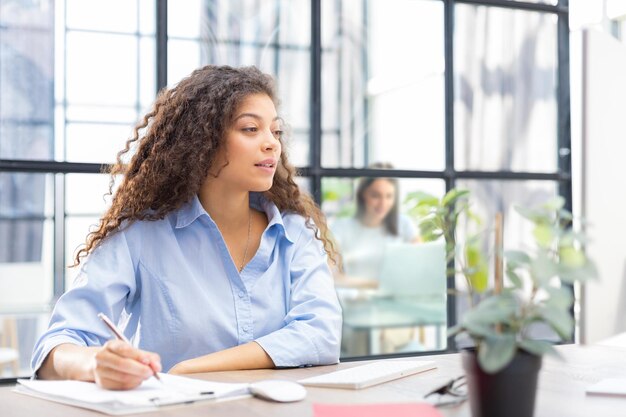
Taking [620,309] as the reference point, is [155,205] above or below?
above

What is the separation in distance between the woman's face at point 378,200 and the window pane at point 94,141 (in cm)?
94

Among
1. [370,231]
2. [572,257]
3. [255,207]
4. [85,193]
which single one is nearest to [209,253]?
[255,207]

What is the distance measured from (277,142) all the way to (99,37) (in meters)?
0.99

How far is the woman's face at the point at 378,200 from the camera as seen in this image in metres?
3.06

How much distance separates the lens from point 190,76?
2098 millimetres

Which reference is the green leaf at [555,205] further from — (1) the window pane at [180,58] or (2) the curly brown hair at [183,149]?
(1) the window pane at [180,58]

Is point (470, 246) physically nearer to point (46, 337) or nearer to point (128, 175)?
point (46, 337)

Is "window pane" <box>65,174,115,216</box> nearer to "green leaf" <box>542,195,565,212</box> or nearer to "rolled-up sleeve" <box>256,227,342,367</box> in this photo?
"rolled-up sleeve" <box>256,227,342,367</box>

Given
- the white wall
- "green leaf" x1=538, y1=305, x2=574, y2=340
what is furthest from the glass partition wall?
"green leaf" x1=538, y1=305, x2=574, y2=340

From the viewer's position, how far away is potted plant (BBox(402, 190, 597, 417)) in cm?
89

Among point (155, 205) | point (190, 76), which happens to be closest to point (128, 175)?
point (155, 205)

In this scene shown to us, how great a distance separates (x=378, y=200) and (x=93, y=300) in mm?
1561

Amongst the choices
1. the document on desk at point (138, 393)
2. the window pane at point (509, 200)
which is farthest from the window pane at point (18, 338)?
the window pane at point (509, 200)

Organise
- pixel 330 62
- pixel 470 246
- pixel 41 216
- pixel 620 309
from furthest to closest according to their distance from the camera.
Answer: pixel 330 62 < pixel 41 216 < pixel 620 309 < pixel 470 246
